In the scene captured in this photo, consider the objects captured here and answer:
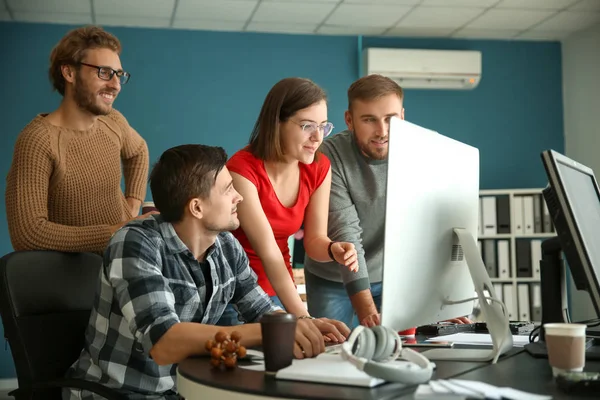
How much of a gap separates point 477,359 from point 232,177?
2.94ft

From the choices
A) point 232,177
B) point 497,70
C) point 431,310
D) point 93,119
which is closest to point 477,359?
point 431,310

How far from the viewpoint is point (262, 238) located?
77.5 inches

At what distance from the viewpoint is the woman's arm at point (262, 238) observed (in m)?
1.95

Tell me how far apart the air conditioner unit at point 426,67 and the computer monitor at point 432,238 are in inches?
181

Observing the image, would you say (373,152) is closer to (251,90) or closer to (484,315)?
(484,315)

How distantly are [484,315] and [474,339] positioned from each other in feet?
0.89

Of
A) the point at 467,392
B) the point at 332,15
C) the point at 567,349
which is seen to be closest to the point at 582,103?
the point at 332,15

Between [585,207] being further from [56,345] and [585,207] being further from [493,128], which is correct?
[493,128]

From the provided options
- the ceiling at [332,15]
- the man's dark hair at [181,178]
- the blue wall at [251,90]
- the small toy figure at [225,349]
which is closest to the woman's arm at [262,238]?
Result: the man's dark hair at [181,178]

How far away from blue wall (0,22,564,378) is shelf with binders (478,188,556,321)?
55 cm

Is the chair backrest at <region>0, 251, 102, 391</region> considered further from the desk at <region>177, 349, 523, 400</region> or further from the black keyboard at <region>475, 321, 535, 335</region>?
the black keyboard at <region>475, 321, 535, 335</region>

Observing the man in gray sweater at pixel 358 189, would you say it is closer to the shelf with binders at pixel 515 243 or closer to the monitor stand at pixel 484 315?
the monitor stand at pixel 484 315

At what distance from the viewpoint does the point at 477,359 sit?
1.37 meters

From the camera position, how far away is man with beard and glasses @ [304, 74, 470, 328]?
2225mm
